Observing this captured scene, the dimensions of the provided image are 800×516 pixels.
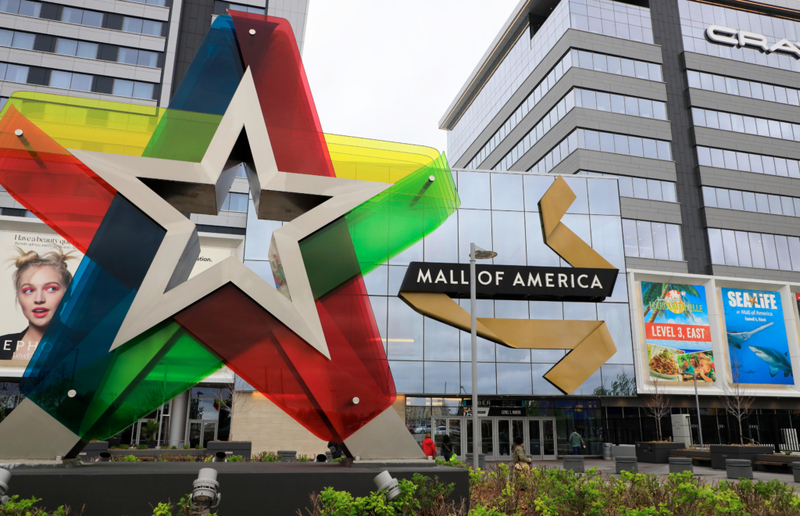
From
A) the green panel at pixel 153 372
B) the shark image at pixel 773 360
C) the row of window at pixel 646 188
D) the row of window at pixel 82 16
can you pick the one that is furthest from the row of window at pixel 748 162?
the green panel at pixel 153 372

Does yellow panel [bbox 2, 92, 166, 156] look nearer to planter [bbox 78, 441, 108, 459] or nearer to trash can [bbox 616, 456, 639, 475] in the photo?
planter [bbox 78, 441, 108, 459]

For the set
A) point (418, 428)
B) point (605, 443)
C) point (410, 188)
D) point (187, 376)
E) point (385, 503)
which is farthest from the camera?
point (605, 443)

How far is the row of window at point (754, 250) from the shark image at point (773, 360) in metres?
6.32

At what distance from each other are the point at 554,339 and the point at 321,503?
2268 cm

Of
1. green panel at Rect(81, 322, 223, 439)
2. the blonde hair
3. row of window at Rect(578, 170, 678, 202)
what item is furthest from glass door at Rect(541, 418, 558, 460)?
the blonde hair

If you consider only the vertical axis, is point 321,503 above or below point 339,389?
below

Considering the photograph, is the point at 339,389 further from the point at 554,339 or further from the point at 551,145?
the point at 551,145

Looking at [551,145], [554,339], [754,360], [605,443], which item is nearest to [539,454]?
[605,443]

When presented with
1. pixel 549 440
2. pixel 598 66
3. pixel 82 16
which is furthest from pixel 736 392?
pixel 82 16

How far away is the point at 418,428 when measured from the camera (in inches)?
1091

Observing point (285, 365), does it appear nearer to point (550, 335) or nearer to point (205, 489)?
point (205, 489)

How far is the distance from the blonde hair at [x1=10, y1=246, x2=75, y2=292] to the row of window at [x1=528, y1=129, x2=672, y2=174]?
1117 inches

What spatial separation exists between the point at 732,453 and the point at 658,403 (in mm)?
5621

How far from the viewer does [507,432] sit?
29.8 metres
